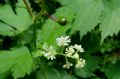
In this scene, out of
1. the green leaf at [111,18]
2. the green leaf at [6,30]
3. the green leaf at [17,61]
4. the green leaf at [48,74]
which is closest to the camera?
the green leaf at [111,18]

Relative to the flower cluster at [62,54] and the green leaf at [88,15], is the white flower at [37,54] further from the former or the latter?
the green leaf at [88,15]

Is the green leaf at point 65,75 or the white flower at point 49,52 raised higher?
the white flower at point 49,52

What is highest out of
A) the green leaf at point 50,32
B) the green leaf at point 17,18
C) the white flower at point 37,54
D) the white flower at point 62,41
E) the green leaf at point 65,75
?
the green leaf at point 17,18

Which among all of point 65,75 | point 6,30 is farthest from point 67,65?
point 6,30

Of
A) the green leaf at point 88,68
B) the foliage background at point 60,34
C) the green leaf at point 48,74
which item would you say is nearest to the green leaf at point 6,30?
the foliage background at point 60,34

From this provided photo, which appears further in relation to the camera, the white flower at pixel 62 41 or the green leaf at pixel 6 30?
the green leaf at pixel 6 30

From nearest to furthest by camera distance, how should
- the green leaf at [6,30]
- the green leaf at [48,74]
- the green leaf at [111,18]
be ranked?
the green leaf at [111,18] < the green leaf at [48,74] < the green leaf at [6,30]

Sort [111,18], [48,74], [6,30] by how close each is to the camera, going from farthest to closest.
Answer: [6,30]
[48,74]
[111,18]

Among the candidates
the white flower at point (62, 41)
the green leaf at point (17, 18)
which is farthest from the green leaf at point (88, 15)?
the green leaf at point (17, 18)

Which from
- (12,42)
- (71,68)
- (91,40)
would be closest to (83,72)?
(71,68)

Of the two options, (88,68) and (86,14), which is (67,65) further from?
(86,14)
